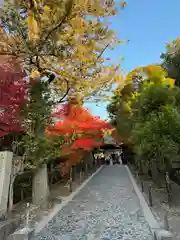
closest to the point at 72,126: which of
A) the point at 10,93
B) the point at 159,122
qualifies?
the point at 10,93

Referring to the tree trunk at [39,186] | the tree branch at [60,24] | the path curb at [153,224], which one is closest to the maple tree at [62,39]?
the tree branch at [60,24]

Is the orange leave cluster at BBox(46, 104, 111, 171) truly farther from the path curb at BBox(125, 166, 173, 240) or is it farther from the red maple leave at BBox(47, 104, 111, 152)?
the path curb at BBox(125, 166, 173, 240)

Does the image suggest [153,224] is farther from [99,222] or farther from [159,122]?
[159,122]

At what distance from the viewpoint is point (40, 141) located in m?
9.38

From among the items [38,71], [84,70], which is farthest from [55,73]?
[84,70]

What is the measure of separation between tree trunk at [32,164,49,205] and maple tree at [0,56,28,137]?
2.22 meters

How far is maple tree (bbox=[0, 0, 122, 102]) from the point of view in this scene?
22.9 feet

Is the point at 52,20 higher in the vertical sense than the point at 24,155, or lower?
higher

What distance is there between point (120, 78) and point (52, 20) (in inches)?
171

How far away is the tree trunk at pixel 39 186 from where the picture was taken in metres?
9.51

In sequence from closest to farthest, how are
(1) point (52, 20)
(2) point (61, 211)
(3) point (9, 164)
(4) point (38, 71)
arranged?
(1) point (52, 20) → (3) point (9, 164) → (2) point (61, 211) → (4) point (38, 71)

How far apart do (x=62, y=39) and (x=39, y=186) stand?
6125mm

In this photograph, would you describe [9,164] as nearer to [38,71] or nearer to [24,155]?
[24,155]

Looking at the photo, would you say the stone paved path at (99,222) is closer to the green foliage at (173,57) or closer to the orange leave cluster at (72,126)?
the orange leave cluster at (72,126)
